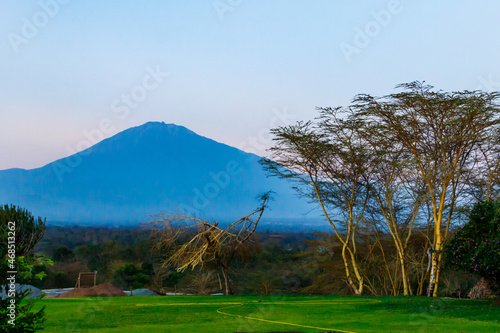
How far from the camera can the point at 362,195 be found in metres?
20.0

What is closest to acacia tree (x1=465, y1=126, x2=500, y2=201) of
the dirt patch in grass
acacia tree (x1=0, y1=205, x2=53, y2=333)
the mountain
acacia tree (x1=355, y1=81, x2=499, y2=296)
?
acacia tree (x1=355, y1=81, x2=499, y2=296)

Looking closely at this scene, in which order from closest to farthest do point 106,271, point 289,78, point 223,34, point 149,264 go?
point 223,34, point 289,78, point 149,264, point 106,271

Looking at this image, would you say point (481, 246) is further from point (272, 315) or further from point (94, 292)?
point (94, 292)

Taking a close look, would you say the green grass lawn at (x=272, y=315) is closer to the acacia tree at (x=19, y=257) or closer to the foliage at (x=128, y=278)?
the acacia tree at (x=19, y=257)

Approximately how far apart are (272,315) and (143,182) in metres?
111

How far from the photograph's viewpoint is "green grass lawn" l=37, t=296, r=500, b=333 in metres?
8.46

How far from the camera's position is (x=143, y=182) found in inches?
4626

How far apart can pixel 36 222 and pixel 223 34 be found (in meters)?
14.0

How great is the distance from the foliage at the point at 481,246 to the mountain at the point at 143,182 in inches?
1877

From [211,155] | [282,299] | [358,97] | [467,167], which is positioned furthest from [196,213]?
Result: [211,155]

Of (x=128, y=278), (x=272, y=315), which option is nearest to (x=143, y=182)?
(x=128, y=278)

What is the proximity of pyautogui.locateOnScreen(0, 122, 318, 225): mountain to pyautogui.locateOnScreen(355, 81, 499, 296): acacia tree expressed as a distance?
4334cm

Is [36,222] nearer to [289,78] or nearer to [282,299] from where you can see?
[282,299]

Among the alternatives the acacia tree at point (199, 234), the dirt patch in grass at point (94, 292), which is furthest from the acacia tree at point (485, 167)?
the dirt patch in grass at point (94, 292)
